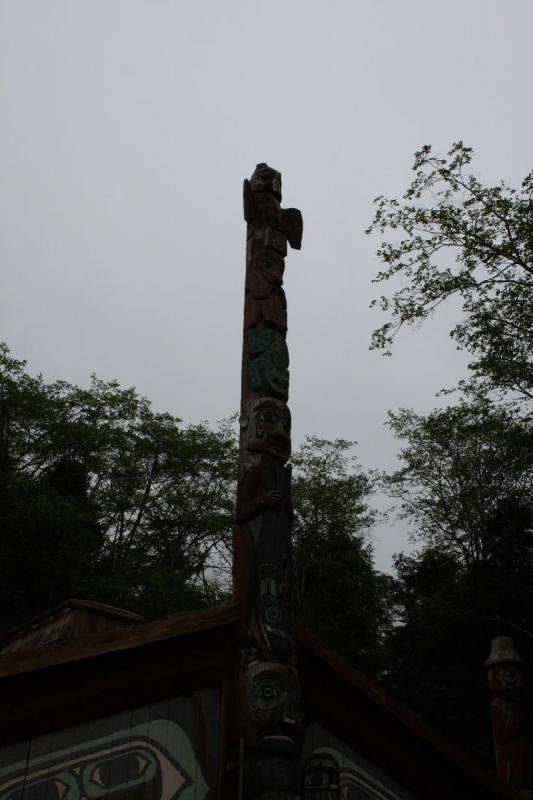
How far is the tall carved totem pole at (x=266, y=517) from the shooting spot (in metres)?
4.94

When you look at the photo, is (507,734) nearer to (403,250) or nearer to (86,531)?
(403,250)

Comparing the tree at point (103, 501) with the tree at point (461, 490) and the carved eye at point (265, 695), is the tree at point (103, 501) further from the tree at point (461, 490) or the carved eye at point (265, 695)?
the carved eye at point (265, 695)

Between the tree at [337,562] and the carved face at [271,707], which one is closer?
the carved face at [271,707]

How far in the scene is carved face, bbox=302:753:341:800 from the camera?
17.5ft

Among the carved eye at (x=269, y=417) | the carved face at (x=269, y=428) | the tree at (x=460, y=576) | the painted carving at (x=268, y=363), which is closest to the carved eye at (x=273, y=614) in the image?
the carved face at (x=269, y=428)

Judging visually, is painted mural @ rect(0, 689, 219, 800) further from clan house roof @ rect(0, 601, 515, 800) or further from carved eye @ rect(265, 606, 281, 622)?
carved eye @ rect(265, 606, 281, 622)

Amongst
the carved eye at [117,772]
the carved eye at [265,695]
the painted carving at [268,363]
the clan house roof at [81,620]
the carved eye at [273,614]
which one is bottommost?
the carved eye at [117,772]

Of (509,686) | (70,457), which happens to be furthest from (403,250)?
(70,457)

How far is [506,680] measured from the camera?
664 centimetres

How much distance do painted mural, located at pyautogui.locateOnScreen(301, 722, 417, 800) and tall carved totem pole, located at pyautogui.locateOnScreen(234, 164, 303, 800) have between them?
604 mm

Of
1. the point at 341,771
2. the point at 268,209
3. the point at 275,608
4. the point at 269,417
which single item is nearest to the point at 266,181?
the point at 268,209

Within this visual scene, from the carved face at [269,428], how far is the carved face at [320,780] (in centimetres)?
230

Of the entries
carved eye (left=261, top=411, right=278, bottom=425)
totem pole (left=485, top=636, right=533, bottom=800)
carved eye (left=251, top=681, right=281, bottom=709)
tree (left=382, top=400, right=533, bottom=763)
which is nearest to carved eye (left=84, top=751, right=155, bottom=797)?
carved eye (left=251, top=681, right=281, bottom=709)

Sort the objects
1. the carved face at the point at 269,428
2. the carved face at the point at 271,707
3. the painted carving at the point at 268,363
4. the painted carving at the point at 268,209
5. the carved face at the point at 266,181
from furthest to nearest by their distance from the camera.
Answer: the carved face at the point at 266,181 → the painted carving at the point at 268,209 → the painted carving at the point at 268,363 → the carved face at the point at 269,428 → the carved face at the point at 271,707
